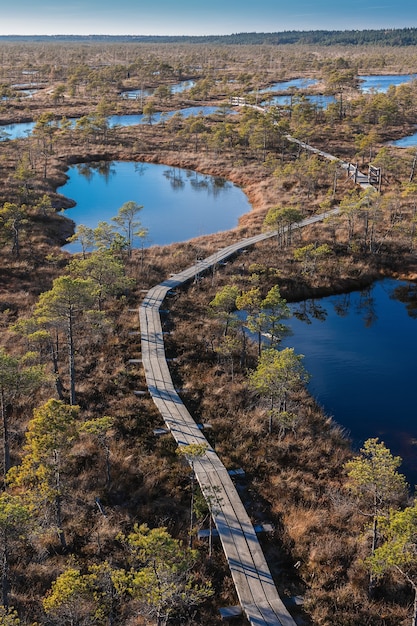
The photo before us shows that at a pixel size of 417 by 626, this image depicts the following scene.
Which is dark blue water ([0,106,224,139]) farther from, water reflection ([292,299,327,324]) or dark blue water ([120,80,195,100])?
water reflection ([292,299,327,324])

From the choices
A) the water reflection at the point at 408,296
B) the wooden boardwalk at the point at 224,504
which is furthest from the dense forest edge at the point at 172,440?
the water reflection at the point at 408,296

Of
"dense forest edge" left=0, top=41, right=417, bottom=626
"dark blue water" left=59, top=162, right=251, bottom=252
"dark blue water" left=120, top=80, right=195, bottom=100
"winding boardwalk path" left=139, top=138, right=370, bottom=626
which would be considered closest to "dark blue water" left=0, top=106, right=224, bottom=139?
"dark blue water" left=120, top=80, right=195, bottom=100

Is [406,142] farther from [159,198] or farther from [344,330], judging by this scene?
[344,330]

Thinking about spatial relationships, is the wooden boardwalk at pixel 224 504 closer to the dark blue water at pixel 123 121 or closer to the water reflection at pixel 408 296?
the water reflection at pixel 408 296

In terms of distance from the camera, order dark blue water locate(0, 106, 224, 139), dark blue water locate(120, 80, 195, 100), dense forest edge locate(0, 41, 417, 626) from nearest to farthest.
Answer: dense forest edge locate(0, 41, 417, 626), dark blue water locate(0, 106, 224, 139), dark blue water locate(120, 80, 195, 100)

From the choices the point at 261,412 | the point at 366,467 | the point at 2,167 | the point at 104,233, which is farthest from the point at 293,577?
the point at 2,167

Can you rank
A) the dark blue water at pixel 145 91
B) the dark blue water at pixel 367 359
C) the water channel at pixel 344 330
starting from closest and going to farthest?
the dark blue water at pixel 367 359 < the water channel at pixel 344 330 < the dark blue water at pixel 145 91
